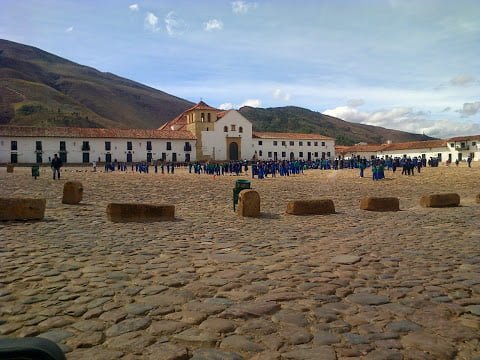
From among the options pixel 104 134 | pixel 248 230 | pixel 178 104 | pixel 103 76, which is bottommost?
pixel 248 230

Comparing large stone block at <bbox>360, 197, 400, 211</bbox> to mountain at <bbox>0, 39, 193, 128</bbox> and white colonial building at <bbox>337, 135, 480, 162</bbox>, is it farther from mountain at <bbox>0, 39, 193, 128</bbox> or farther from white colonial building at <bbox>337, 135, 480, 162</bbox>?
mountain at <bbox>0, 39, 193, 128</bbox>

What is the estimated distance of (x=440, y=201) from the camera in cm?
1181

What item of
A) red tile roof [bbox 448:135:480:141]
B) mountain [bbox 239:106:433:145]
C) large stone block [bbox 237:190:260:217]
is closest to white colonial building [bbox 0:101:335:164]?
red tile roof [bbox 448:135:480:141]

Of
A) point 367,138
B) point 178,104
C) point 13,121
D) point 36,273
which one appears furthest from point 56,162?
point 178,104

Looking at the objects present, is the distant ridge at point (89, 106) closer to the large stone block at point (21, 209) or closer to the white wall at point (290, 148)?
the white wall at point (290, 148)

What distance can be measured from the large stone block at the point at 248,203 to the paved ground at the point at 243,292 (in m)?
2.21

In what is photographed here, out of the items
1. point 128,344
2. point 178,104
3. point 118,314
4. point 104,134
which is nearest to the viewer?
point 128,344

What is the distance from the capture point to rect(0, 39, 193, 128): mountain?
84.6m

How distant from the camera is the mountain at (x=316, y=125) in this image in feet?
438

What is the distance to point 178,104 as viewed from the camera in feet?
536

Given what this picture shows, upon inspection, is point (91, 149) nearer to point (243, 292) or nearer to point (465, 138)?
point (243, 292)

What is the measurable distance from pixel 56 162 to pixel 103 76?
170m

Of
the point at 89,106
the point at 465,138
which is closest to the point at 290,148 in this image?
the point at 465,138

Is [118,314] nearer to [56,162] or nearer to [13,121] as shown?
[56,162]
